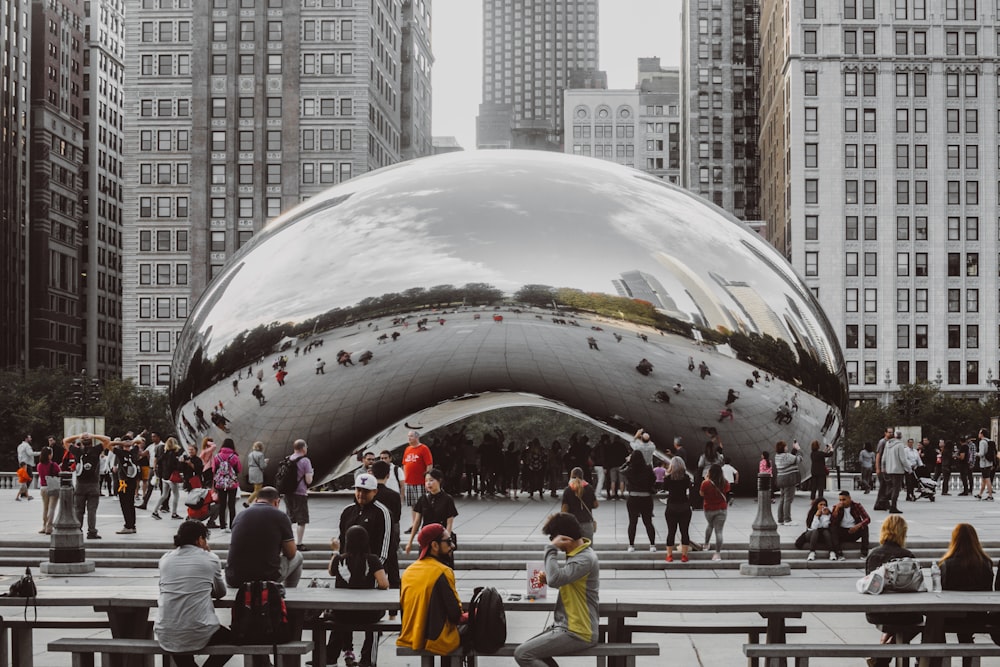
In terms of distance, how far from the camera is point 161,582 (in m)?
7.81

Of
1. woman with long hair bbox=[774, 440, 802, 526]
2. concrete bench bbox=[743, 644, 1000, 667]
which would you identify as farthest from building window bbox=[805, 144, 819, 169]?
concrete bench bbox=[743, 644, 1000, 667]

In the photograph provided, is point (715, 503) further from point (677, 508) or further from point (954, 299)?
point (954, 299)

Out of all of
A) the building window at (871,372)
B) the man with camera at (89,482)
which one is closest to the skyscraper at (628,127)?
the building window at (871,372)

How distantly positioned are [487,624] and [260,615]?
1.51m

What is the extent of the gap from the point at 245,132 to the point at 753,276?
233ft

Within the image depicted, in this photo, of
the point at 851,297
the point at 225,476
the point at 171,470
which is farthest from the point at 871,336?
the point at 225,476

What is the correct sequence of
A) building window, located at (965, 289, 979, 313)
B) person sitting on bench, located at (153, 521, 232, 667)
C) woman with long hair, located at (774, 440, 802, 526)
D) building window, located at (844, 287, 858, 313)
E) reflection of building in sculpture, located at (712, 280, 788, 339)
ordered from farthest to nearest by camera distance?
building window, located at (844, 287, 858, 313), building window, located at (965, 289, 979, 313), reflection of building in sculpture, located at (712, 280, 788, 339), woman with long hair, located at (774, 440, 802, 526), person sitting on bench, located at (153, 521, 232, 667)

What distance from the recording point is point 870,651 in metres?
7.92

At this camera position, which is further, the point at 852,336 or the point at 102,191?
the point at 102,191

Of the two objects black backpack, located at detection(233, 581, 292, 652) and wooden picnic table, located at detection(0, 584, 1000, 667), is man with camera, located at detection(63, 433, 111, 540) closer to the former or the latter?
wooden picnic table, located at detection(0, 584, 1000, 667)

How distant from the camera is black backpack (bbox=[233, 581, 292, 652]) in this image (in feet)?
25.8

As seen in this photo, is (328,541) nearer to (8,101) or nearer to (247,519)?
(247,519)

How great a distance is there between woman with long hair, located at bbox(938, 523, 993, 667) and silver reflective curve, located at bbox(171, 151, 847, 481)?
11115 mm

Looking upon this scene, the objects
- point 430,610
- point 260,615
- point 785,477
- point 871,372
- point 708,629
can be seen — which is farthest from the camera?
point 871,372
